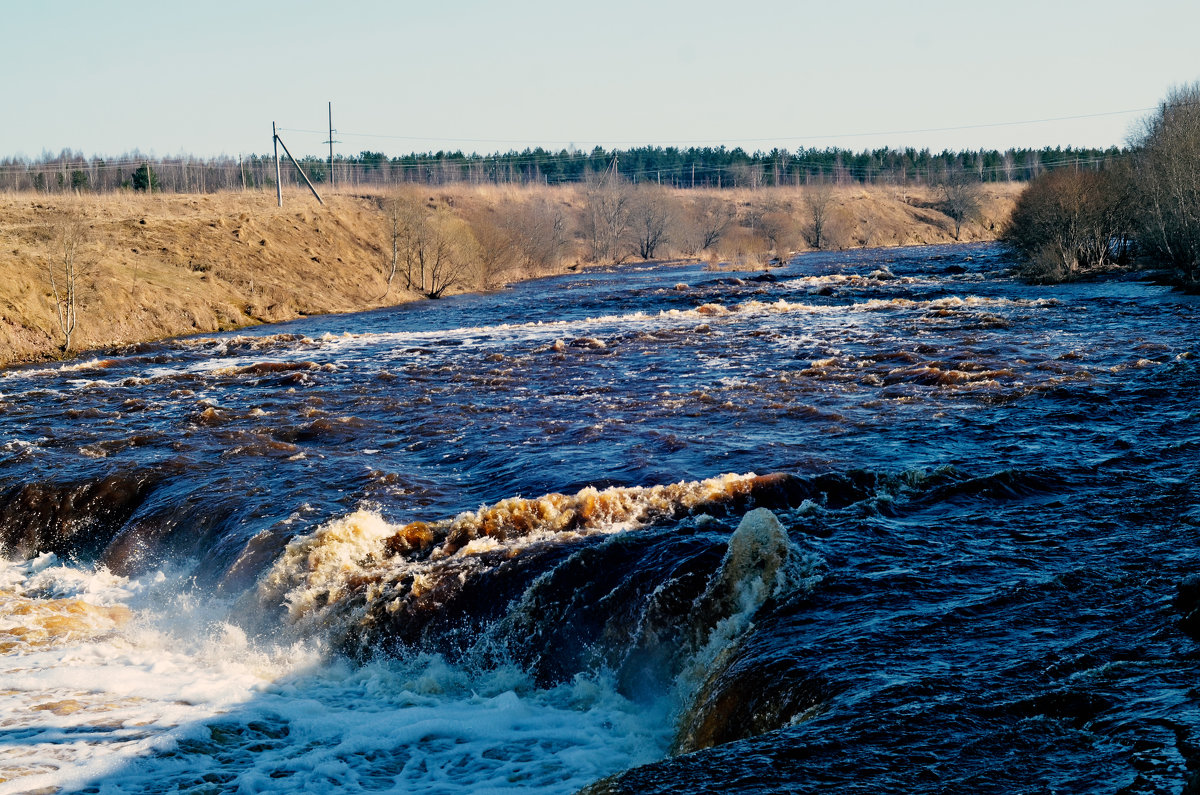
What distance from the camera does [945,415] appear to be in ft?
51.8

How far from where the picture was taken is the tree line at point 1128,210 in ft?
109

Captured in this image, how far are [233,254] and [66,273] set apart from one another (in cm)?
1235

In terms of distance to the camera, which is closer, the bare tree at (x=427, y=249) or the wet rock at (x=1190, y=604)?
the wet rock at (x=1190, y=604)

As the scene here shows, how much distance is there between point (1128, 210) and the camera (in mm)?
39594

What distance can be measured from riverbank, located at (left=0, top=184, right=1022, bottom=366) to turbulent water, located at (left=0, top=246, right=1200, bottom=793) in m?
11.9

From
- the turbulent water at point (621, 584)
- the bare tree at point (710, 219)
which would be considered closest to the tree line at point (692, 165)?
the bare tree at point (710, 219)

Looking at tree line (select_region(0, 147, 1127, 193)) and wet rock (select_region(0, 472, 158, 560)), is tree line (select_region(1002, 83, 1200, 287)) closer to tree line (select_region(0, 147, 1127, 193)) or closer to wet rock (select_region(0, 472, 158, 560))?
wet rock (select_region(0, 472, 158, 560))

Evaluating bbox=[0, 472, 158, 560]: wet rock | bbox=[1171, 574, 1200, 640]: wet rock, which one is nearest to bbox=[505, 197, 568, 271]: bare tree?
bbox=[0, 472, 158, 560]: wet rock

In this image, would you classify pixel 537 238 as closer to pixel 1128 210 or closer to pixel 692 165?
pixel 1128 210

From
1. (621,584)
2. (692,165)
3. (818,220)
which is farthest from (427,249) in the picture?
(692,165)

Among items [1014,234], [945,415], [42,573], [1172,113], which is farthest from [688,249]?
[42,573]

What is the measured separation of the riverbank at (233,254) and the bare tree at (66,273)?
5.6 inches

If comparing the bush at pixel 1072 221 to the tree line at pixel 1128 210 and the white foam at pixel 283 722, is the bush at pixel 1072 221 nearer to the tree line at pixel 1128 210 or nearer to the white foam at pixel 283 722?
the tree line at pixel 1128 210

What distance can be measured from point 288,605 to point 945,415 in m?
11.0
